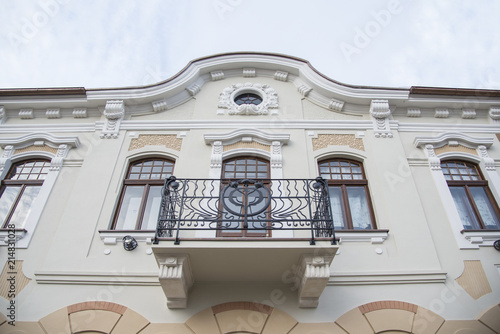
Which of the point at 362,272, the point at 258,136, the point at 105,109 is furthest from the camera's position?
the point at 105,109

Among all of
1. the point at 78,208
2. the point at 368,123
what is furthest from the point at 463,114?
the point at 78,208

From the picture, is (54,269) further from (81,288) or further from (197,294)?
(197,294)

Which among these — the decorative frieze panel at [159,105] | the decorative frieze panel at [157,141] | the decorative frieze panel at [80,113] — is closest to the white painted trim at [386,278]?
the decorative frieze panel at [157,141]

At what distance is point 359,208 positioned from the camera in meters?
7.43

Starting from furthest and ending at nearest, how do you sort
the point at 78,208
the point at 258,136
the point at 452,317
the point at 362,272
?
1. the point at 258,136
2. the point at 78,208
3. the point at 362,272
4. the point at 452,317

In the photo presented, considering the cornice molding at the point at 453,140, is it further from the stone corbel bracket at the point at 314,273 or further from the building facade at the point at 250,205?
the stone corbel bracket at the point at 314,273

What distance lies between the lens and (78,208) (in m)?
7.23

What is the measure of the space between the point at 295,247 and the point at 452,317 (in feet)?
8.93

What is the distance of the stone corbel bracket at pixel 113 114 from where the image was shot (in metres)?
8.70

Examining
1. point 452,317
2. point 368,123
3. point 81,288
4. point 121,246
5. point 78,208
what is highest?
point 368,123

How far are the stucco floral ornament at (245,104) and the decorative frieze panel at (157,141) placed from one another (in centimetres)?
130

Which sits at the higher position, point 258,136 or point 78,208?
point 258,136

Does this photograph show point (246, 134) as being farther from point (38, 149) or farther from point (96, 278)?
point (38, 149)

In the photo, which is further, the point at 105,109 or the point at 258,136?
the point at 105,109
